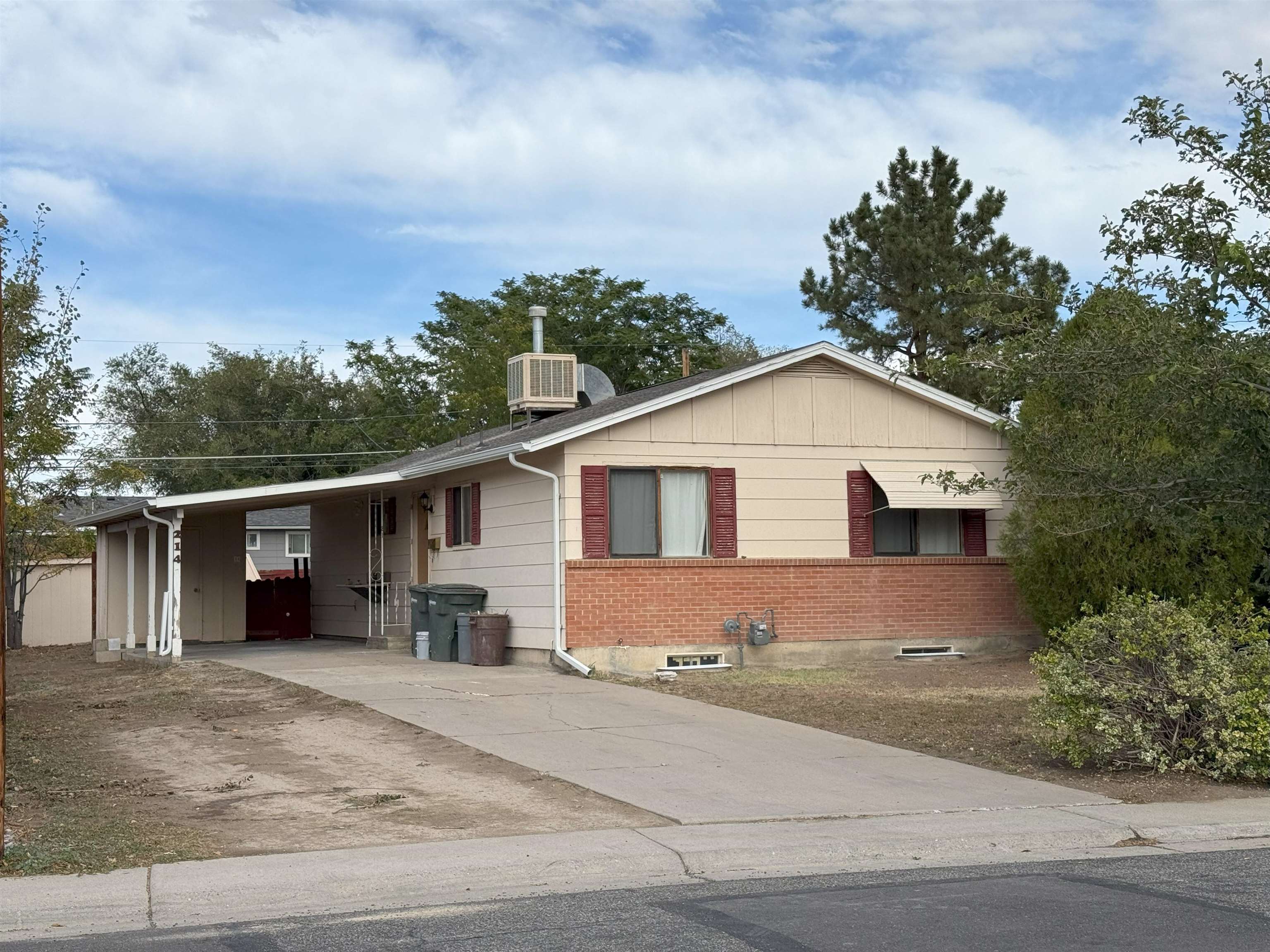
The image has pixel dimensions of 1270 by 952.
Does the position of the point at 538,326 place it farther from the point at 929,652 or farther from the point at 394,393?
the point at 394,393

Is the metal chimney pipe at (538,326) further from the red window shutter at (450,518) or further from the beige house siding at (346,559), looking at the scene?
the beige house siding at (346,559)

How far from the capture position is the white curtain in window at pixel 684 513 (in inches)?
762

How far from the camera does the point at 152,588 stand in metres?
21.9

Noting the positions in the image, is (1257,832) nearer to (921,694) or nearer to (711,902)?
(711,902)

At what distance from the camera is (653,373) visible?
165 ft

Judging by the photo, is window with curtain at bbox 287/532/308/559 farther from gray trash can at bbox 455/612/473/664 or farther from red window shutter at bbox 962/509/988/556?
red window shutter at bbox 962/509/988/556

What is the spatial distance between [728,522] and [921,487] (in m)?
2.95

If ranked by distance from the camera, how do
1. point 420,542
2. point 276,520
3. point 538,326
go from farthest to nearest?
point 276,520
point 538,326
point 420,542

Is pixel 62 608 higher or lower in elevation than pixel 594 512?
lower

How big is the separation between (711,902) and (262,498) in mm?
15022

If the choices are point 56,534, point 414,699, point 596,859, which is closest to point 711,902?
point 596,859

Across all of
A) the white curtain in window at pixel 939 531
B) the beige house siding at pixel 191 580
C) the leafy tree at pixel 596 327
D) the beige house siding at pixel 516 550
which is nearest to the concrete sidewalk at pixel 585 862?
the beige house siding at pixel 516 550

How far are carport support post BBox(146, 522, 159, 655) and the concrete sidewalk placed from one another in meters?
14.4

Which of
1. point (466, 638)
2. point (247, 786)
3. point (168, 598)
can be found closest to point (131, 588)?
point (168, 598)
